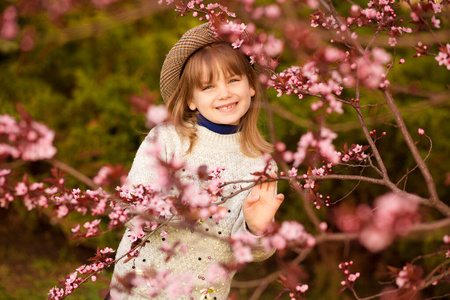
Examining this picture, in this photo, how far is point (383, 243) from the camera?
2.73 feet

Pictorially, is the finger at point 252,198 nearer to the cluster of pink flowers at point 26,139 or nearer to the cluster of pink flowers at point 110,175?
the cluster of pink flowers at point 110,175

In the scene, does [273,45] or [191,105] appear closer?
[273,45]

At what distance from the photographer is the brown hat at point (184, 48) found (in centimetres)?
212

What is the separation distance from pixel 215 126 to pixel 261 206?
0.59 meters

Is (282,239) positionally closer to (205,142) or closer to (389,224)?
(389,224)

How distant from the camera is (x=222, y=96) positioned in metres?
2.04

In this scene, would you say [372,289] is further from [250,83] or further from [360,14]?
[360,14]

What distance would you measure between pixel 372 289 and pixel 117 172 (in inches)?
142

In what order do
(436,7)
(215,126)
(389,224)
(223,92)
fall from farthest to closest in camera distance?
(215,126) → (223,92) → (436,7) → (389,224)

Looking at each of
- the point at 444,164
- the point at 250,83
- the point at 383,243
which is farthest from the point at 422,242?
the point at 383,243

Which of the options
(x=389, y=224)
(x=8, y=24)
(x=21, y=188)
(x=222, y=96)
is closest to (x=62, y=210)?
(x=21, y=188)

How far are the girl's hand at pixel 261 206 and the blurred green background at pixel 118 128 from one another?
1.49 metres

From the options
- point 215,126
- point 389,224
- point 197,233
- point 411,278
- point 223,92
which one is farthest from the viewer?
point 215,126

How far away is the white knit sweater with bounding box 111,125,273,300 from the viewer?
197 centimetres
